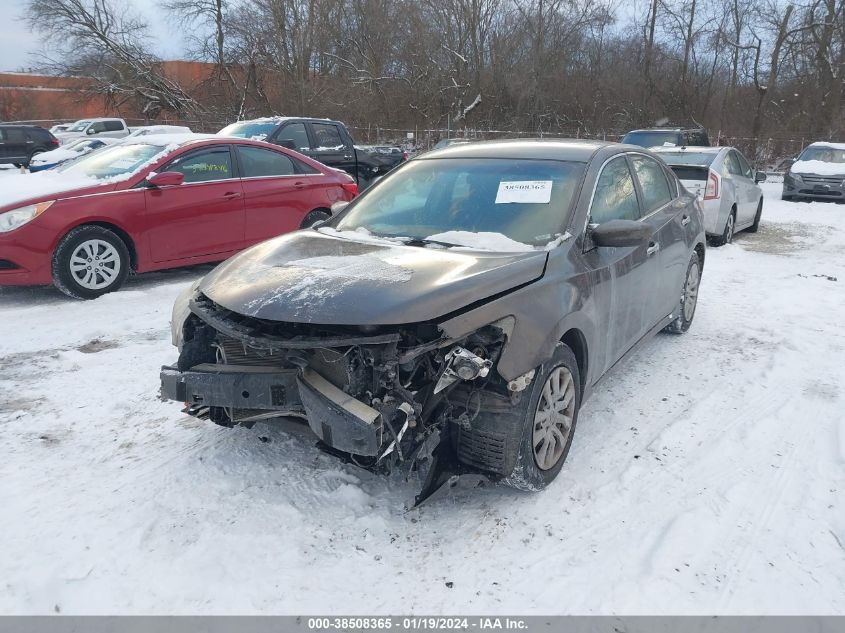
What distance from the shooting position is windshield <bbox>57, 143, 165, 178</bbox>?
6.93m

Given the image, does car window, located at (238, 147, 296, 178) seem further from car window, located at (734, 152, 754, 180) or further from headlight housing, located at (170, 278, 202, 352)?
car window, located at (734, 152, 754, 180)

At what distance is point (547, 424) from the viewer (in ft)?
10.4

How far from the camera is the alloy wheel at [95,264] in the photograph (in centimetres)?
635

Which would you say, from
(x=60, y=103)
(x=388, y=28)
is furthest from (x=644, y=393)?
(x=60, y=103)

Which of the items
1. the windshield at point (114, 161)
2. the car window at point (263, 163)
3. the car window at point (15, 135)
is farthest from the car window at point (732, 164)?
the car window at point (15, 135)

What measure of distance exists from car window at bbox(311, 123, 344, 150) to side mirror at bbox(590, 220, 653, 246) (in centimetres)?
922

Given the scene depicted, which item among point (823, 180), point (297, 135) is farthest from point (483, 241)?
point (823, 180)

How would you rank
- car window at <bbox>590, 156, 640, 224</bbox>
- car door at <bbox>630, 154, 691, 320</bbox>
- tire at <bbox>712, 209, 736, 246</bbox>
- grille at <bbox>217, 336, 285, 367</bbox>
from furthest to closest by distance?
tire at <bbox>712, 209, 736, 246</bbox>, car door at <bbox>630, 154, 691, 320</bbox>, car window at <bbox>590, 156, 640, 224</bbox>, grille at <bbox>217, 336, 285, 367</bbox>

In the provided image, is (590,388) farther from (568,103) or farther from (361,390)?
(568,103)

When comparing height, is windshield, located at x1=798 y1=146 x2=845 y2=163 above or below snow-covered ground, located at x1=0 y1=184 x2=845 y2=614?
above

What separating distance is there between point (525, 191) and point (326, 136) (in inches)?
357

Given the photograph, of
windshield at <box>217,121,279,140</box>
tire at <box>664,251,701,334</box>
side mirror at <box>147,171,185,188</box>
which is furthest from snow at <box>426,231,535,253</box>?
windshield at <box>217,121,279,140</box>

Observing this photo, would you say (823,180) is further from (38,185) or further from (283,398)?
(283,398)
